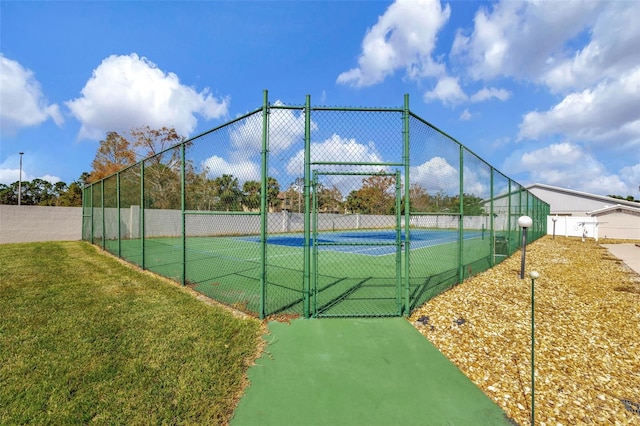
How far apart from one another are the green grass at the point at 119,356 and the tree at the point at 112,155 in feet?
79.9

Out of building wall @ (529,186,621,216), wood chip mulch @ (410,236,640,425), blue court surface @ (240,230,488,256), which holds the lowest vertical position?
wood chip mulch @ (410,236,640,425)

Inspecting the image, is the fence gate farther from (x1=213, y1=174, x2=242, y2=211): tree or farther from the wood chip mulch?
(x1=213, y1=174, x2=242, y2=211): tree

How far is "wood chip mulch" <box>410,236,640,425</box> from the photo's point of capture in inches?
84.0

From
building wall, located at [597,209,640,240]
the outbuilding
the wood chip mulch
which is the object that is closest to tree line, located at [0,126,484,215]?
the wood chip mulch

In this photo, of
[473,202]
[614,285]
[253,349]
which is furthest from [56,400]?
[614,285]

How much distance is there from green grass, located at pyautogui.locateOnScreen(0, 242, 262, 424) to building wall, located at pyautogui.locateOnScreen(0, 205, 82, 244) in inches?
450

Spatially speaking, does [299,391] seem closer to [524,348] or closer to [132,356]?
[132,356]

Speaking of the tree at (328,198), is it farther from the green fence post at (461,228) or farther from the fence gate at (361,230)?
the green fence post at (461,228)

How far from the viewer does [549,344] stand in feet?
10.1

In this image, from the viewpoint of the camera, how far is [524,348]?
9.68ft

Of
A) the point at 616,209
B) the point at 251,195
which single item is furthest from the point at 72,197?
the point at 616,209

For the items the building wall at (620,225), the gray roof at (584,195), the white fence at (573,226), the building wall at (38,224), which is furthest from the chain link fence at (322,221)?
the gray roof at (584,195)

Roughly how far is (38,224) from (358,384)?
697 inches

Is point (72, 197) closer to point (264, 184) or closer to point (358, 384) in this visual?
point (264, 184)
